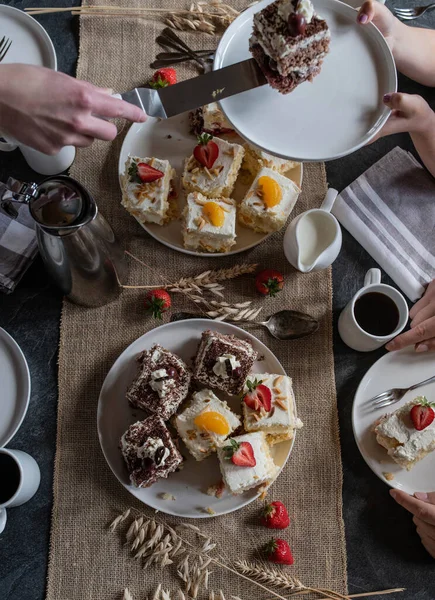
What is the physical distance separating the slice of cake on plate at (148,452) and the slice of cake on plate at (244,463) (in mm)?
208

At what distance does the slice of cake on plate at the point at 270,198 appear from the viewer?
8.25ft

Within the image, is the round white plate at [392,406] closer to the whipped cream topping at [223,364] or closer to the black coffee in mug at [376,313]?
the black coffee in mug at [376,313]

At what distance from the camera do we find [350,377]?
8.92 ft

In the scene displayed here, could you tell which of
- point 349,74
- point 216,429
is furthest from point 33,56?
point 216,429

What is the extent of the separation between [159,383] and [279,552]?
90 cm

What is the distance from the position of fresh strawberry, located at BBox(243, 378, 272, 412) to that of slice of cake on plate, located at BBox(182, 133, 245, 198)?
87 cm

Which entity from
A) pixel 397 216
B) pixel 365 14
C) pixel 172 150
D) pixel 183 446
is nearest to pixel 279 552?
pixel 183 446

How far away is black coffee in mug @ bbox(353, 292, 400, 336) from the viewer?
8.47 feet

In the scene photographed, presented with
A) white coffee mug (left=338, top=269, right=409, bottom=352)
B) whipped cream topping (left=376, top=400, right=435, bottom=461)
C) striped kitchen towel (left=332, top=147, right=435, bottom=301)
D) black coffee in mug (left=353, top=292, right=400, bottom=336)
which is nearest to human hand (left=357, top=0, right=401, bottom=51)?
striped kitchen towel (left=332, top=147, right=435, bottom=301)

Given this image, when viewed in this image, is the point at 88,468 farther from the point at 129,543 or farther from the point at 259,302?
the point at 259,302

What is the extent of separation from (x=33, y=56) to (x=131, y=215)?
34.4 inches

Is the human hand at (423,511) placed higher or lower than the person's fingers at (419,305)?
lower

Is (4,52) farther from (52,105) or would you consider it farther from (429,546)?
(429,546)

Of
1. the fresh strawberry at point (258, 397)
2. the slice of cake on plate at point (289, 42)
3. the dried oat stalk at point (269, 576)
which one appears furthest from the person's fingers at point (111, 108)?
the dried oat stalk at point (269, 576)
